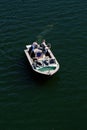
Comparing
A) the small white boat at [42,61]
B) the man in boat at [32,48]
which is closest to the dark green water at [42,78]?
→ the small white boat at [42,61]

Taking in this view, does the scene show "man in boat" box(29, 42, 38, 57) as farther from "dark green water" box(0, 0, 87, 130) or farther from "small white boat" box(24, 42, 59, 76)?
"dark green water" box(0, 0, 87, 130)

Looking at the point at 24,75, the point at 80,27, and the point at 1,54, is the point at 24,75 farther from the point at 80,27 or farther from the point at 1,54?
the point at 80,27

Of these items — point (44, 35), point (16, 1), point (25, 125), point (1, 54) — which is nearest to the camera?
point (25, 125)

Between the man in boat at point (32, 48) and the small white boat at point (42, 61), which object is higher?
the man in boat at point (32, 48)

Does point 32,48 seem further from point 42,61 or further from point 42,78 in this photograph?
point 42,78

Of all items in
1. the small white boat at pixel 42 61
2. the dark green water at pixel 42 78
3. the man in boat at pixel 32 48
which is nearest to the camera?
the dark green water at pixel 42 78

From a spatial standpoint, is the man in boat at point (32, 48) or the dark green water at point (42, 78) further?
the man in boat at point (32, 48)

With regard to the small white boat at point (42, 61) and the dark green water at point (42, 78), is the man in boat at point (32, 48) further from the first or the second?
the dark green water at point (42, 78)

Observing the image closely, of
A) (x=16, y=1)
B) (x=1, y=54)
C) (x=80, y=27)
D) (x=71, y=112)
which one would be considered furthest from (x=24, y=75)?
(x=16, y=1)
